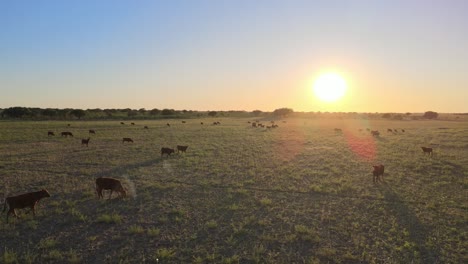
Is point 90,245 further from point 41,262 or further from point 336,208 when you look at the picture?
point 336,208

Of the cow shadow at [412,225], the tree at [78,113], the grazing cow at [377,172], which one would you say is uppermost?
the tree at [78,113]

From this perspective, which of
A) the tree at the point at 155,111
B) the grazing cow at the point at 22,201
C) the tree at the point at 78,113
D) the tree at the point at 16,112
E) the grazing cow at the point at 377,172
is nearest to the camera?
the grazing cow at the point at 22,201

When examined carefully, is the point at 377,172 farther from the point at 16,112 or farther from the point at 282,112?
the point at 282,112

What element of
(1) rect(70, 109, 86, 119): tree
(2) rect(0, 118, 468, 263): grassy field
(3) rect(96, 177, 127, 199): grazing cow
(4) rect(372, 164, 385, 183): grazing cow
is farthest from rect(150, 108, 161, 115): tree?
(3) rect(96, 177, 127, 199): grazing cow

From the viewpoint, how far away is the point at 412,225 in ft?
39.6

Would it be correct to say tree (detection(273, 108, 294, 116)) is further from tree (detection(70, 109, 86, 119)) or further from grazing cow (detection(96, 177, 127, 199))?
A: grazing cow (detection(96, 177, 127, 199))

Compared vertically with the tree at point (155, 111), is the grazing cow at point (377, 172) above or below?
below

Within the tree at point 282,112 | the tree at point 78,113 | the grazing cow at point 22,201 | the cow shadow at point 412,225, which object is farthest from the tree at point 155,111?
the cow shadow at point 412,225

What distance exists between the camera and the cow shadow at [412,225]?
9883 mm

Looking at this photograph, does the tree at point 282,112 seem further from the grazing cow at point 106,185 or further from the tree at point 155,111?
the grazing cow at point 106,185

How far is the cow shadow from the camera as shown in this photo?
389 inches

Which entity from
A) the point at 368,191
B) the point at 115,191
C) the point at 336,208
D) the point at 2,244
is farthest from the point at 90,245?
the point at 368,191

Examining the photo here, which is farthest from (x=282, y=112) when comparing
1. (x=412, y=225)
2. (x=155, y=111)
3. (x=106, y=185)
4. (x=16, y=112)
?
(x=412, y=225)

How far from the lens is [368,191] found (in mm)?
16625
